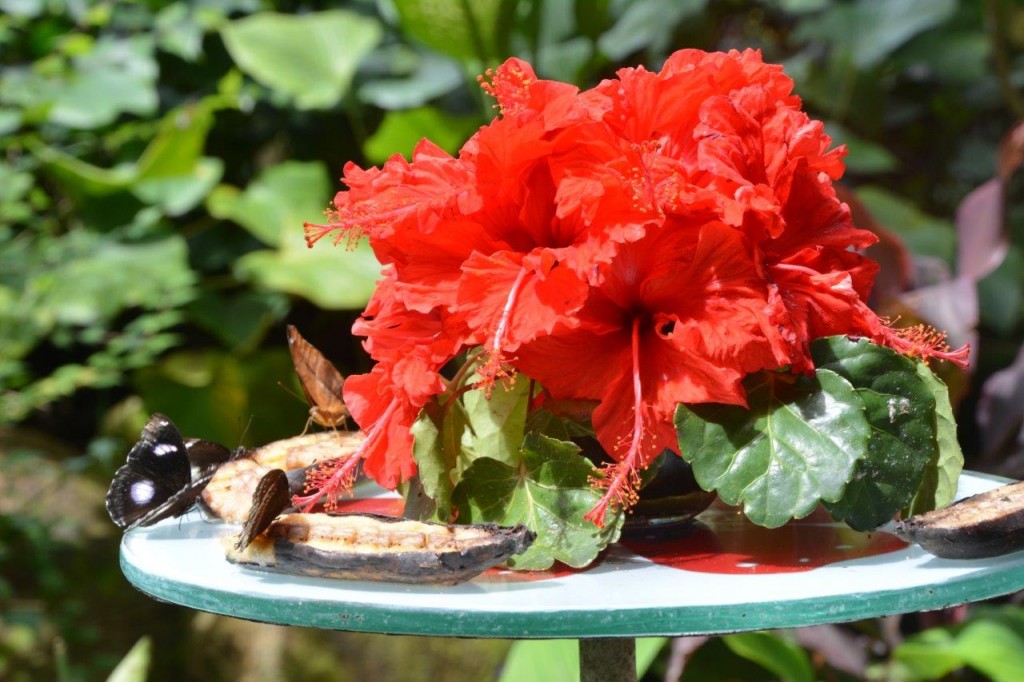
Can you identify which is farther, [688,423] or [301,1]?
[301,1]

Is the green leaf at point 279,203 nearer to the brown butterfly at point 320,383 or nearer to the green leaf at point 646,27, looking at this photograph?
the green leaf at point 646,27

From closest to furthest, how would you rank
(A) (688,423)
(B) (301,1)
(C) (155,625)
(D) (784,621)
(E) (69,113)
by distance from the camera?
(D) (784,621) < (A) (688,423) < (E) (69,113) < (C) (155,625) < (B) (301,1)

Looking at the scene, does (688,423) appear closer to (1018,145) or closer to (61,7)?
(1018,145)

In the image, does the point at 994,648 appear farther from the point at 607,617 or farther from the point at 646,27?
the point at 646,27

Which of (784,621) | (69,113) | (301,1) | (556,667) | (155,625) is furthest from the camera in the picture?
(301,1)

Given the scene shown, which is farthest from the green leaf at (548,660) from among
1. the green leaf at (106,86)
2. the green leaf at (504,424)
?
the green leaf at (106,86)

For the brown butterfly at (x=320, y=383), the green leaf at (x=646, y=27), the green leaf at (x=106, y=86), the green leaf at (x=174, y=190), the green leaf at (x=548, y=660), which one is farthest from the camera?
the green leaf at (x=646, y=27)

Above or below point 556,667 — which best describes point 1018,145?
above

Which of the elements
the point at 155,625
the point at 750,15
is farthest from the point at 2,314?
the point at 750,15
